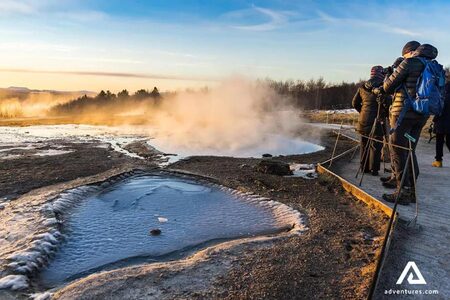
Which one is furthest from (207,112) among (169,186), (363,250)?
(363,250)

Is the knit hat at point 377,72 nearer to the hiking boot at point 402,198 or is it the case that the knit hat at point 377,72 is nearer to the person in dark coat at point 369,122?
the person in dark coat at point 369,122

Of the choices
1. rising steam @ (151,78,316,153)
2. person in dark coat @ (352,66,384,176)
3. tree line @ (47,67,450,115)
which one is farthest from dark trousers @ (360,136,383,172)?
tree line @ (47,67,450,115)

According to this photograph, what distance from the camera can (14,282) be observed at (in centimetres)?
445

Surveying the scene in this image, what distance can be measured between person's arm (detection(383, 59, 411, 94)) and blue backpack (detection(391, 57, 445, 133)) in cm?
23

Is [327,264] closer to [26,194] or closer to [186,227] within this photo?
[186,227]

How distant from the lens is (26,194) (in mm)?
8352

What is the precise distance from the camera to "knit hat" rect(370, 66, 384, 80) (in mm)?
8648

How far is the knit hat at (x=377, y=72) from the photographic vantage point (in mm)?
8648

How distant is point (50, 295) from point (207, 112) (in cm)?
2420

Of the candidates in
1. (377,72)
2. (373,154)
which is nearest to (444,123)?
(373,154)

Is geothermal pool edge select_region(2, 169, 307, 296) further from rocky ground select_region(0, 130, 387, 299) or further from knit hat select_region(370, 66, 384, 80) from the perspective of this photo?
knit hat select_region(370, 66, 384, 80)

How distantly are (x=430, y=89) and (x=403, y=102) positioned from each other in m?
0.48

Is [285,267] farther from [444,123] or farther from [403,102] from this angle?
[444,123]

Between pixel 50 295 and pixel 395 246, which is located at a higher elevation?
pixel 395 246
